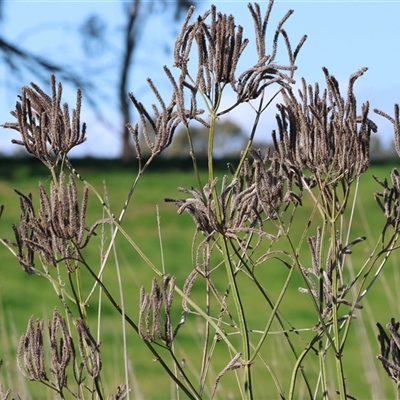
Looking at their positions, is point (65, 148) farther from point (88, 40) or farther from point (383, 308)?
point (88, 40)

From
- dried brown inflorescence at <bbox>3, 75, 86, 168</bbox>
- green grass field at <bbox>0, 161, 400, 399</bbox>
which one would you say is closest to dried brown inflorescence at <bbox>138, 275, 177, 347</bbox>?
dried brown inflorescence at <bbox>3, 75, 86, 168</bbox>

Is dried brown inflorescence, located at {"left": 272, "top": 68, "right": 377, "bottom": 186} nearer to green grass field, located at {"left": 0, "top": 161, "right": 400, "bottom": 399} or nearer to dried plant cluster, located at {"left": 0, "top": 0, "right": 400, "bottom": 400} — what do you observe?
dried plant cluster, located at {"left": 0, "top": 0, "right": 400, "bottom": 400}

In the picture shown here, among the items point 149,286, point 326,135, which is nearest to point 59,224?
point 326,135

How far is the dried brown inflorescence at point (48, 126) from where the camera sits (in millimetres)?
909

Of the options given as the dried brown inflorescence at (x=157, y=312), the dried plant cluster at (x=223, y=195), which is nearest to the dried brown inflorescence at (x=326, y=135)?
the dried plant cluster at (x=223, y=195)

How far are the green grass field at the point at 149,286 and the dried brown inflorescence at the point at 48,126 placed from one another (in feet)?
3.16

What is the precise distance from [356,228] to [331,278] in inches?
324

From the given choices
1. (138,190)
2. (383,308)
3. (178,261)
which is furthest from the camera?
(138,190)

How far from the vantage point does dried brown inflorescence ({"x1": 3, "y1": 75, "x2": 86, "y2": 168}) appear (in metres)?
0.91

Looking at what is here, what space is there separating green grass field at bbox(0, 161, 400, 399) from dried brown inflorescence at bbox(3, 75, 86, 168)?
963mm

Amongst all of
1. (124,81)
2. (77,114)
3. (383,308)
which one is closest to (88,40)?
(124,81)

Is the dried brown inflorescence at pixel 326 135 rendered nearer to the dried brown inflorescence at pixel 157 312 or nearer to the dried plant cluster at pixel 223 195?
the dried plant cluster at pixel 223 195

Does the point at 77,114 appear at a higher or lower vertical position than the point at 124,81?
lower

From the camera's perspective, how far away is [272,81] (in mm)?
896
